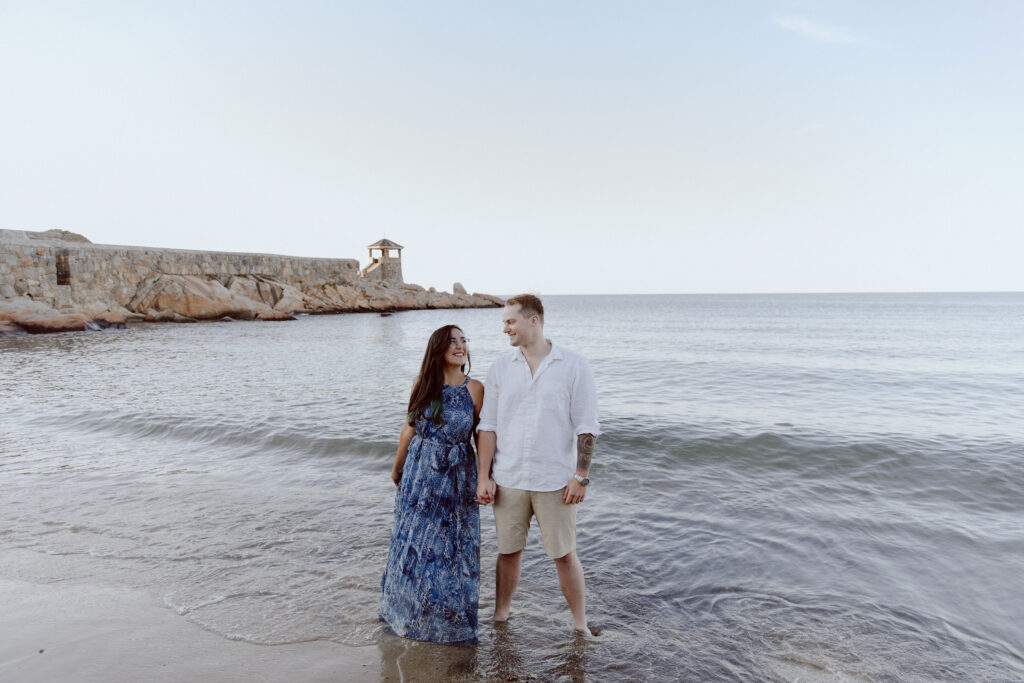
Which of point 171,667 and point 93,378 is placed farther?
point 93,378

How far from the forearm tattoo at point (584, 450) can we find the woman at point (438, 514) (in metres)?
0.67

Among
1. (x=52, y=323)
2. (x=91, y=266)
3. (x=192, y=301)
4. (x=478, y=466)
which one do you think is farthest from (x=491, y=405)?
(x=192, y=301)

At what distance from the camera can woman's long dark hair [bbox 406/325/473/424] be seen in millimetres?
3318

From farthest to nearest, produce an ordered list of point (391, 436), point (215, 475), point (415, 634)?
point (391, 436) → point (215, 475) → point (415, 634)

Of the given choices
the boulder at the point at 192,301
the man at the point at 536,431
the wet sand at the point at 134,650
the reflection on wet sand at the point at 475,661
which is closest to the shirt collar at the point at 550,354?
the man at the point at 536,431

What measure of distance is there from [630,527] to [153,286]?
4501 centimetres

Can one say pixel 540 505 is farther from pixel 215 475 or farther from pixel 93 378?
pixel 93 378

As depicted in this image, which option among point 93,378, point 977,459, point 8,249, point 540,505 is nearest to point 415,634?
point 540,505

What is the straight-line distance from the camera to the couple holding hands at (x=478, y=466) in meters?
3.28

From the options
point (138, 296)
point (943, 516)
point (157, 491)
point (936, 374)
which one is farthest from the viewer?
point (138, 296)

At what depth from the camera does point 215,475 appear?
733 cm

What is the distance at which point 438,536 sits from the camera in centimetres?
338

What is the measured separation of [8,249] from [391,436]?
3537cm

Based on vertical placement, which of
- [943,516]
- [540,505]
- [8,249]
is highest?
[8,249]
